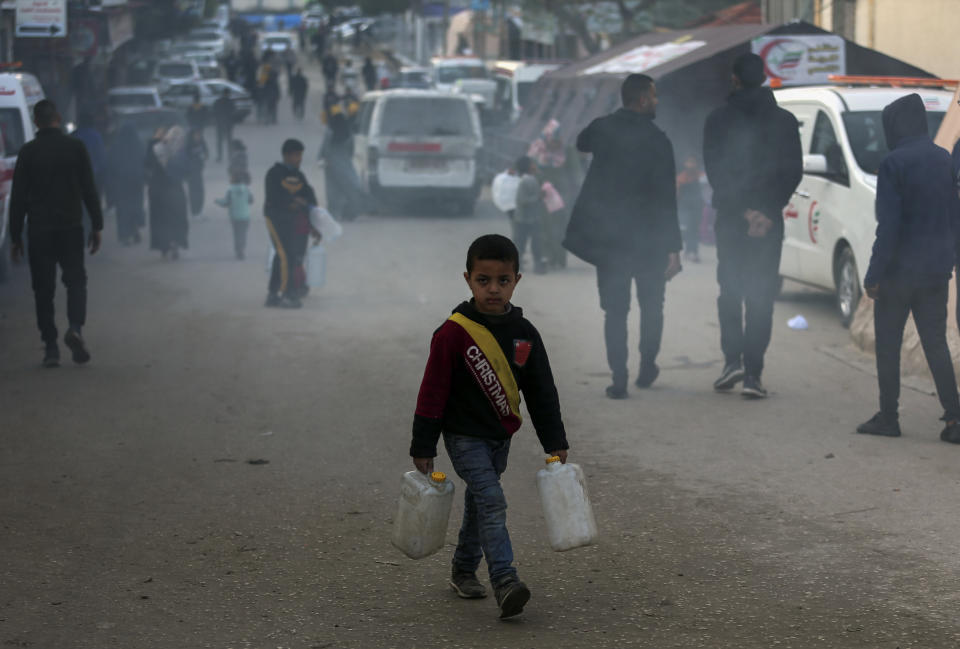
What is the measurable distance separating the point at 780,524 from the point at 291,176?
7.99m

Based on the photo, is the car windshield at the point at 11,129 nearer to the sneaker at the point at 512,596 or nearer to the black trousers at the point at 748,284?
the black trousers at the point at 748,284

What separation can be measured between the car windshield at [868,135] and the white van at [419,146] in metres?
9.91

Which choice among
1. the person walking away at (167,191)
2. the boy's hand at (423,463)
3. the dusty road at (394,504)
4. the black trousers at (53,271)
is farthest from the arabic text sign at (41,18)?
the boy's hand at (423,463)

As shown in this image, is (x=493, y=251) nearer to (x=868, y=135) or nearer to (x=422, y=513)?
(x=422, y=513)

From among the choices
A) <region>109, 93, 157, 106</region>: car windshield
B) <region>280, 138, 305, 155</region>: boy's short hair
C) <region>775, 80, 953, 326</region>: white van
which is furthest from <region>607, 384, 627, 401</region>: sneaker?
<region>109, 93, 157, 106</region>: car windshield

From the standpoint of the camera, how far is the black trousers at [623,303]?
8461mm

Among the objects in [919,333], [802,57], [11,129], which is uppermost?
[802,57]

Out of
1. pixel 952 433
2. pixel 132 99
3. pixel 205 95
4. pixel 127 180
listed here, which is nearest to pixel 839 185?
pixel 952 433

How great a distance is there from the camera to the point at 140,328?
11.5 m

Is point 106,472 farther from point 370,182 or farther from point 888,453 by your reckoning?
point 370,182

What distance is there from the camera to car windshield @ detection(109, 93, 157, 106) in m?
35.4

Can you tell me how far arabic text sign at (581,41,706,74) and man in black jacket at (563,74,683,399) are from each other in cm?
1425

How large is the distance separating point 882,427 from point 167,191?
36.2 feet

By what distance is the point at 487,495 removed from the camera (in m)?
4.50
